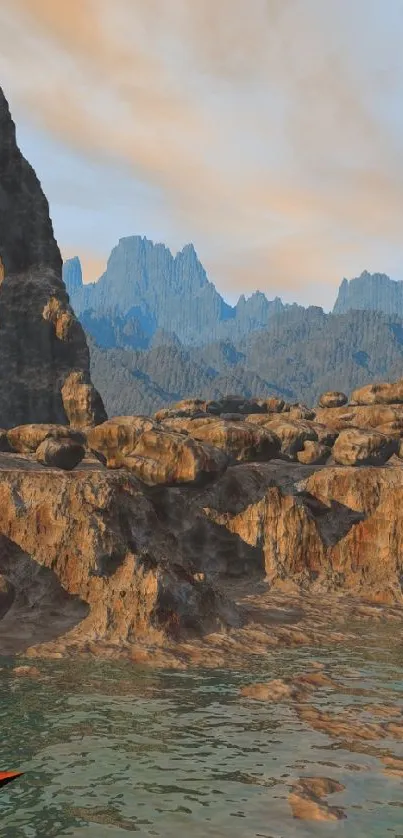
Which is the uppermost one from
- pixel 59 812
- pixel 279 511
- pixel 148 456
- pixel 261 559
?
pixel 148 456

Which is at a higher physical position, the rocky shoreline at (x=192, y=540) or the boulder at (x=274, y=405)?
the boulder at (x=274, y=405)

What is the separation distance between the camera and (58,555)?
79.0 feet

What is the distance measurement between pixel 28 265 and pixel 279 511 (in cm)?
5512

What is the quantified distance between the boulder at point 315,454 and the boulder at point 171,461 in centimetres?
855

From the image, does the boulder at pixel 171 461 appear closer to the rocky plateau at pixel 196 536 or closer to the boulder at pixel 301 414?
the rocky plateau at pixel 196 536

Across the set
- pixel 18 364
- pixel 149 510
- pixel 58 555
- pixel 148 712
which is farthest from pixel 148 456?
pixel 18 364

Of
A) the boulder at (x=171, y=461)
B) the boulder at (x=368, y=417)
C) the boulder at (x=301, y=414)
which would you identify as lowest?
the boulder at (x=171, y=461)

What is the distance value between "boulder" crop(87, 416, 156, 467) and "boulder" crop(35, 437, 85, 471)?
85cm

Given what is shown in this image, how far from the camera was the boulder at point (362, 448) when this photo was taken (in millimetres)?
33406

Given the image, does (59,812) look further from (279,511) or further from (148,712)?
(279,511)

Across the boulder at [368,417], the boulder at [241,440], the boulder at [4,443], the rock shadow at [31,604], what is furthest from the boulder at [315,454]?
the rock shadow at [31,604]

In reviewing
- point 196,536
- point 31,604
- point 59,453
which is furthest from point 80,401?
point 31,604

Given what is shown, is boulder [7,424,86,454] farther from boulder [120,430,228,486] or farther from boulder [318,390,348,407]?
boulder [318,390,348,407]

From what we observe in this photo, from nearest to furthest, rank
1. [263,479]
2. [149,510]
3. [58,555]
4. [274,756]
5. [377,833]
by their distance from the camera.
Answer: [377,833], [274,756], [58,555], [149,510], [263,479]
